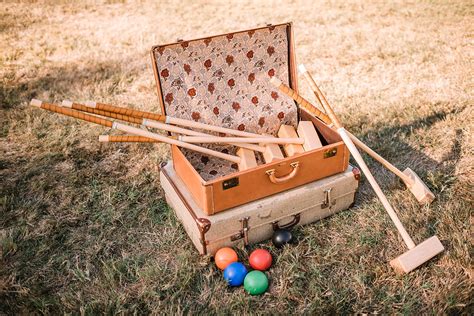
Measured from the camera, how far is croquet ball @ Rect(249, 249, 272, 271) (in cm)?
246

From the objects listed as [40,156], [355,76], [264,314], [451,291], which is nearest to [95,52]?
[40,156]

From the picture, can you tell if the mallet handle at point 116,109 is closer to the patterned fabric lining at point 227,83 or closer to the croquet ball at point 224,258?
the patterned fabric lining at point 227,83

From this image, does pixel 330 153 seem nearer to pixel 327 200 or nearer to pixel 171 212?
pixel 327 200

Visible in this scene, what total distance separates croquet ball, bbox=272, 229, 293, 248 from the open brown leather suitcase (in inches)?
9.9

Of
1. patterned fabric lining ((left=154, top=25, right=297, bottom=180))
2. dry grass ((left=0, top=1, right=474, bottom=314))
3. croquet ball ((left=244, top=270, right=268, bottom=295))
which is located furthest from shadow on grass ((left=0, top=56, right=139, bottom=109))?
croquet ball ((left=244, top=270, right=268, bottom=295))

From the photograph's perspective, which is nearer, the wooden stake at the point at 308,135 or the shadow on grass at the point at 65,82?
the wooden stake at the point at 308,135

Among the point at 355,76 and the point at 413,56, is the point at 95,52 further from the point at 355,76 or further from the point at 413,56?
the point at 413,56

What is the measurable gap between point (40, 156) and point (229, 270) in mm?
2107

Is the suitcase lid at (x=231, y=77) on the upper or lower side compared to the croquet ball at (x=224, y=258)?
upper

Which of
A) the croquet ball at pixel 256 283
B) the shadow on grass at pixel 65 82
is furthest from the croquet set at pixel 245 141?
the shadow on grass at pixel 65 82

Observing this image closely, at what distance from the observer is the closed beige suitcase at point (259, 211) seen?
8.13 ft

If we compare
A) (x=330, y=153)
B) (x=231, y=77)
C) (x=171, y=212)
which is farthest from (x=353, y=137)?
(x=171, y=212)

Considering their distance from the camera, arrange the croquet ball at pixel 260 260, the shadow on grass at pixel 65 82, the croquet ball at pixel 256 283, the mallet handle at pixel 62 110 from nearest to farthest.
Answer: the mallet handle at pixel 62 110 < the croquet ball at pixel 256 283 < the croquet ball at pixel 260 260 < the shadow on grass at pixel 65 82

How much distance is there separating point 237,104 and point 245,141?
15.3 inches
